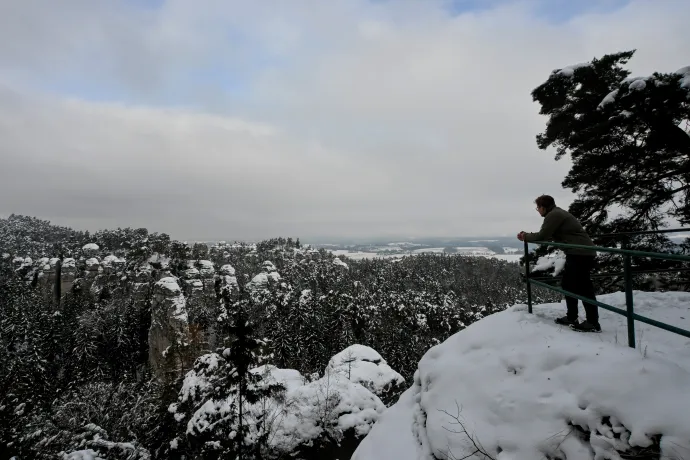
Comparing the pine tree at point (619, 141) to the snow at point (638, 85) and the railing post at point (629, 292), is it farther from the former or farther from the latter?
the railing post at point (629, 292)

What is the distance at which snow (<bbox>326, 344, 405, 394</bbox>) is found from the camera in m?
15.1

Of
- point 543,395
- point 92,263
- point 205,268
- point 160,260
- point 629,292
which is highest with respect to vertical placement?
point 629,292

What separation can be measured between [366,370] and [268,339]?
10256 millimetres

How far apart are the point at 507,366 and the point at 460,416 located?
34.1 inches

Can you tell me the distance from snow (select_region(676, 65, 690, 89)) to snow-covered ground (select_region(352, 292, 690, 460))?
5048 mm

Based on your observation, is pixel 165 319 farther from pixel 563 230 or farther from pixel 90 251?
pixel 90 251

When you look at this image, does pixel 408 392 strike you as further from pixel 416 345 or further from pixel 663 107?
pixel 416 345

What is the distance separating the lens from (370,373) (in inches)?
612

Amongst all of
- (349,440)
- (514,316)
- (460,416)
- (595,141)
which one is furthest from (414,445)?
(595,141)

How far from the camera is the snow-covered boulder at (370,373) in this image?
15.1m

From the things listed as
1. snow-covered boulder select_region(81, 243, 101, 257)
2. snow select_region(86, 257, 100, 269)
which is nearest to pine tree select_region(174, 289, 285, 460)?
snow select_region(86, 257, 100, 269)

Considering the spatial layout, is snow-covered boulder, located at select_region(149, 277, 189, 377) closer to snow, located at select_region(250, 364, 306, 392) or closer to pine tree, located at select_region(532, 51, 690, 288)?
snow, located at select_region(250, 364, 306, 392)

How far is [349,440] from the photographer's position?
10.6 meters

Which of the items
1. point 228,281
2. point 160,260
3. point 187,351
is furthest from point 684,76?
point 228,281
